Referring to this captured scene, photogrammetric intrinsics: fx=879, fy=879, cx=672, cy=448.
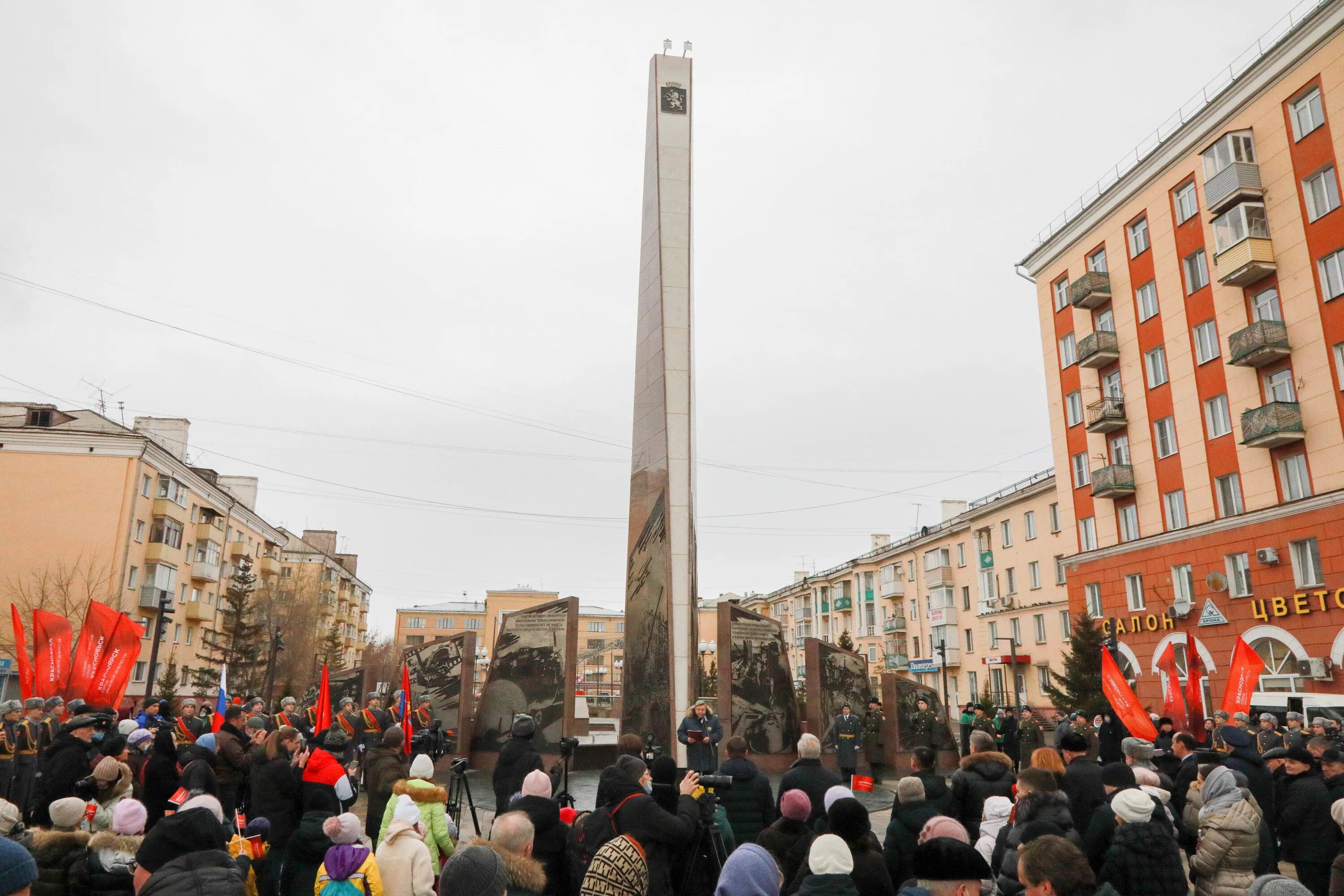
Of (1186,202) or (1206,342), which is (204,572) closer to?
(1206,342)

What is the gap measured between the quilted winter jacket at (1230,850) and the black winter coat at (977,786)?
135 centimetres

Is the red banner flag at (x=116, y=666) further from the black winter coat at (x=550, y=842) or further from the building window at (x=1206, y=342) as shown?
the building window at (x=1206, y=342)

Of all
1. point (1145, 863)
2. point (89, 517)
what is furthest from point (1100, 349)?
point (89, 517)

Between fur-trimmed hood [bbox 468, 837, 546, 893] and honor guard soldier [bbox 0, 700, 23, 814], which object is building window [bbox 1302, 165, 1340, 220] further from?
honor guard soldier [bbox 0, 700, 23, 814]

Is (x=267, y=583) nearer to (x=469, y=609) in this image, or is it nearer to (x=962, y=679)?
(x=962, y=679)

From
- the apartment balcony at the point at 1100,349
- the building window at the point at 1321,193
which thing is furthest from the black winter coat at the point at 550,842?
the apartment balcony at the point at 1100,349

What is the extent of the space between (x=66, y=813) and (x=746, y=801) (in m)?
4.19

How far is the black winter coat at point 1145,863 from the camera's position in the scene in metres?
4.36

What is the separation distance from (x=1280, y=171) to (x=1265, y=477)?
300 inches

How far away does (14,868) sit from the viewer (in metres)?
2.73

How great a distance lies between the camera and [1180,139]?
25.0 m

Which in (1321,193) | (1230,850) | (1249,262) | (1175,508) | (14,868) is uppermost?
(1321,193)

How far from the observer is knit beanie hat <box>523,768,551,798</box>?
5285mm

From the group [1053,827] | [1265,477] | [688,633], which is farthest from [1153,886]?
[1265,477]
